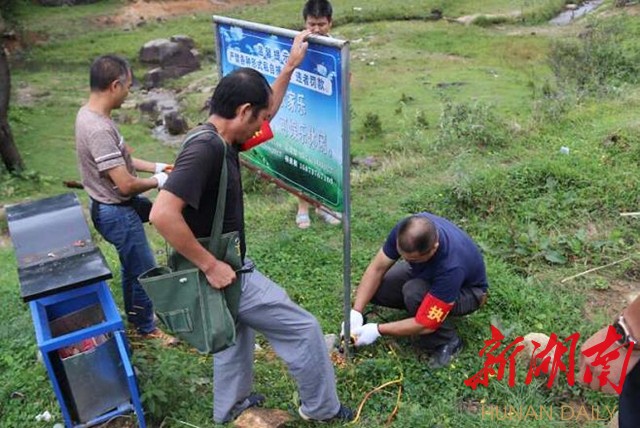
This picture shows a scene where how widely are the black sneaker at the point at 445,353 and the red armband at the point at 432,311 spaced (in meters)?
0.21

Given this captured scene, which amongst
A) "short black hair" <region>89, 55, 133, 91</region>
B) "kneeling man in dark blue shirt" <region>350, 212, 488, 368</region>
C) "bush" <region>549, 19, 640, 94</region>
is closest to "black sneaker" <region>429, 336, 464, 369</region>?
"kneeling man in dark blue shirt" <region>350, 212, 488, 368</region>

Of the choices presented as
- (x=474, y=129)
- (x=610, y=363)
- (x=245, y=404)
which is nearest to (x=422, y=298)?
(x=245, y=404)

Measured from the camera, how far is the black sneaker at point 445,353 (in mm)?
3533

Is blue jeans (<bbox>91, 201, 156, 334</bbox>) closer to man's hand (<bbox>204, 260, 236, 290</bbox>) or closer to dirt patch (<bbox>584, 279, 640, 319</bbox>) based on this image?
man's hand (<bbox>204, 260, 236, 290</bbox>)

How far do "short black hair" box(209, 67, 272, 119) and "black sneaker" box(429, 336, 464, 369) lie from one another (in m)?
1.85

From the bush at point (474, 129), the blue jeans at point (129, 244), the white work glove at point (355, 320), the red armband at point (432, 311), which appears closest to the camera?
the red armband at point (432, 311)

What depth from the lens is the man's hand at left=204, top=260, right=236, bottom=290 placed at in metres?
2.67

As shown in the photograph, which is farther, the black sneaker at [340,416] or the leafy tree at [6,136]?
the leafy tree at [6,136]

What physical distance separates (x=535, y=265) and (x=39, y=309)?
3.41 m

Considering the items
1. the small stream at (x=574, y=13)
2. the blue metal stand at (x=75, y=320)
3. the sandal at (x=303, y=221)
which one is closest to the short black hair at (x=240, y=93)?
the blue metal stand at (x=75, y=320)

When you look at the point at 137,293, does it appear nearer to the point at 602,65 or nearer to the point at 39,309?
the point at 39,309

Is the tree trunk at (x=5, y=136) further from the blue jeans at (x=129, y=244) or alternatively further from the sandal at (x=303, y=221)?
the blue jeans at (x=129, y=244)

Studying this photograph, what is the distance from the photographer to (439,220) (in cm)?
378

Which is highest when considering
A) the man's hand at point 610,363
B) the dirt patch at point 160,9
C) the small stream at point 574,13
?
the man's hand at point 610,363
